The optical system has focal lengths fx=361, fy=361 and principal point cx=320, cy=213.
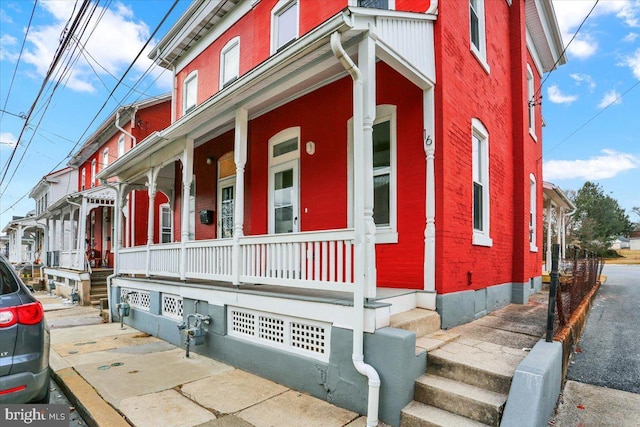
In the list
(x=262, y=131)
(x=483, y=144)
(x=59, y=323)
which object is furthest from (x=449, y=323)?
(x=59, y=323)

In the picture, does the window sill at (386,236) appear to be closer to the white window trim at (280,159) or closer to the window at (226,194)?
the white window trim at (280,159)

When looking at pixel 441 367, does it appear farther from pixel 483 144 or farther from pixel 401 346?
pixel 483 144

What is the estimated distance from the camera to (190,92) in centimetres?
1096

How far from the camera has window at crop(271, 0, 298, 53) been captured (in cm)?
758

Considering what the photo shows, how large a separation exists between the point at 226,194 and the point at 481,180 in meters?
Result: 5.76

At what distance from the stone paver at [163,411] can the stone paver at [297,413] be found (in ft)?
1.40

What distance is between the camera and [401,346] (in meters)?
3.15

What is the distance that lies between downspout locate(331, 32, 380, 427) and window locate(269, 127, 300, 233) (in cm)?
322

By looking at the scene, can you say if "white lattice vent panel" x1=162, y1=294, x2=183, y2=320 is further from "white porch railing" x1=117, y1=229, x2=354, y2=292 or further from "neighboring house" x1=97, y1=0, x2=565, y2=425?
"white porch railing" x1=117, y1=229, x2=354, y2=292

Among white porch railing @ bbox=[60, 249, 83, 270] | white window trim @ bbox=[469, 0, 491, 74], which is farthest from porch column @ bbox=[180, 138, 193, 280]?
white porch railing @ bbox=[60, 249, 83, 270]

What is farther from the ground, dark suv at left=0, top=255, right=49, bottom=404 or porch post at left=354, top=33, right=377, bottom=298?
porch post at left=354, top=33, right=377, bottom=298

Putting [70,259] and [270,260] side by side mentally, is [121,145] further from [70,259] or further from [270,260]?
[270,260]

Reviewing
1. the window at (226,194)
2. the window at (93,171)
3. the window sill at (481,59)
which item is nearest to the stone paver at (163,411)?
the window at (226,194)

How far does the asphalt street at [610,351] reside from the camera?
399 cm
